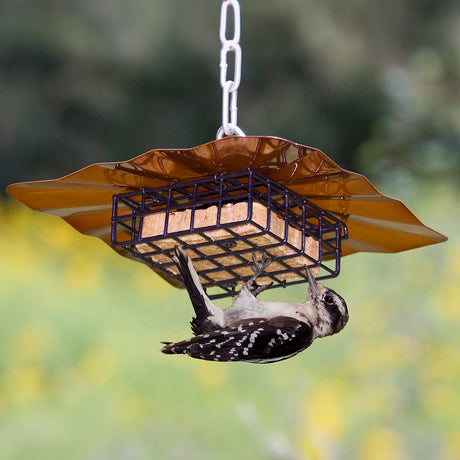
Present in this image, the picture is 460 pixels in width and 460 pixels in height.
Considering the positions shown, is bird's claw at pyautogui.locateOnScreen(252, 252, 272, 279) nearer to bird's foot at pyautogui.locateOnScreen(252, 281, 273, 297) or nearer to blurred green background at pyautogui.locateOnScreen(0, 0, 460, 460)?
bird's foot at pyautogui.locateOnScreen(252, 281, 273, 297)

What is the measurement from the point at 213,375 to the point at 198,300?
2.34 metres

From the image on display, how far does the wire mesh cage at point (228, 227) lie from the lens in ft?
9.45

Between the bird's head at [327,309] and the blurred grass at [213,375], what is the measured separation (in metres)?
1.92

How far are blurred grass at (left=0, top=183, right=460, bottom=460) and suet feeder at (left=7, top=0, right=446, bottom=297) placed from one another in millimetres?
2102

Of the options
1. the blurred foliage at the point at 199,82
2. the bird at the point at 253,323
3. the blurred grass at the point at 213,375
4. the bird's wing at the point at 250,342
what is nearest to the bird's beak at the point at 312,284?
the bird at the point at 253,323

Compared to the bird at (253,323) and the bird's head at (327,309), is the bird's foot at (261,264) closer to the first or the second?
the bird at (253,323)

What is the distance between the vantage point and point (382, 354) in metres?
5.62

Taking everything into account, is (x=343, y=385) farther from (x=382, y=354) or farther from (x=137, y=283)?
(x=137, y=283)

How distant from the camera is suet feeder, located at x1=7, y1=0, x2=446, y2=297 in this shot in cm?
276

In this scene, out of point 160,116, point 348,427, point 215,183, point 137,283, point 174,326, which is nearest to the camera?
point 215,183

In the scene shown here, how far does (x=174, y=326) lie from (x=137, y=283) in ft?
1.73

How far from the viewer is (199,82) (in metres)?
7.53

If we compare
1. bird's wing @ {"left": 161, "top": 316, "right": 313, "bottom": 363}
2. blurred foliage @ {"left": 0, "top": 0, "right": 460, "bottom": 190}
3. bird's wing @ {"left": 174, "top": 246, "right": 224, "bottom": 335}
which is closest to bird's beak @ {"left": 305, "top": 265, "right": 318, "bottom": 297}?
bird's wing @ {"left": 161, "top": 316, "right": 313, "bottom": 363}

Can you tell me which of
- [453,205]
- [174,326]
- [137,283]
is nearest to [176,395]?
[174,326]
